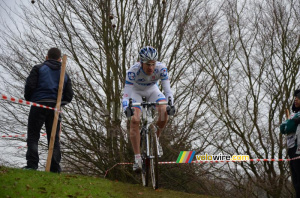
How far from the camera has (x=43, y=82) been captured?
5.96 m

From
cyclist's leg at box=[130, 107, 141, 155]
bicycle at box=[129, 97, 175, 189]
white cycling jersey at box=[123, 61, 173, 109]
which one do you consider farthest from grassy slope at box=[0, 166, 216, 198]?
white cycling jersey at box=[123, 61, 173, 109]

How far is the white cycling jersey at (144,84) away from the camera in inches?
253

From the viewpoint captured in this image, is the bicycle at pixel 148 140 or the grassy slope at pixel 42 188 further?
the bicycle at pixel 148 140

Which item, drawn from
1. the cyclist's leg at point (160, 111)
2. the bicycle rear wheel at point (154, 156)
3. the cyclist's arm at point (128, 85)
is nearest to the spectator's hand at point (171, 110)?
the cyclist's leg at point (160, 111)

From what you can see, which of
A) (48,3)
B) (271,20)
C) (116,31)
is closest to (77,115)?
(116,31)

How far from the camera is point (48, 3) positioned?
38.8ft

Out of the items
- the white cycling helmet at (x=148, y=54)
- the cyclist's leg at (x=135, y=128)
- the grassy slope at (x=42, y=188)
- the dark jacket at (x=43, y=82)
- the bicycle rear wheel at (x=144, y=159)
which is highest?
the white cycling helmet at (x=148, y=54)

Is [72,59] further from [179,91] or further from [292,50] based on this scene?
[292,50]

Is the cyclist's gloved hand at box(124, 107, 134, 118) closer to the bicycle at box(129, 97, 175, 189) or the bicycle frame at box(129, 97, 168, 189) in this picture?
the bicycle at box(129, 97, 175, 189)

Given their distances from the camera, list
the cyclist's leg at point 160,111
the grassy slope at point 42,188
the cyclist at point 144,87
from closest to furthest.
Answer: the grassy slope at point 42,188 → the cyclist at point 144,87 → the cyclist's leg at point 160,111

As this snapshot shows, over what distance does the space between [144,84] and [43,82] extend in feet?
6.14

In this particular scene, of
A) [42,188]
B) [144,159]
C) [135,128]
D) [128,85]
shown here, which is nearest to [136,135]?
[135,128]

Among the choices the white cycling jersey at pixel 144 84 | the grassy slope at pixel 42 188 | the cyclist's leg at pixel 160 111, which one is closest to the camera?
the grassy slope at pixel 42 188
